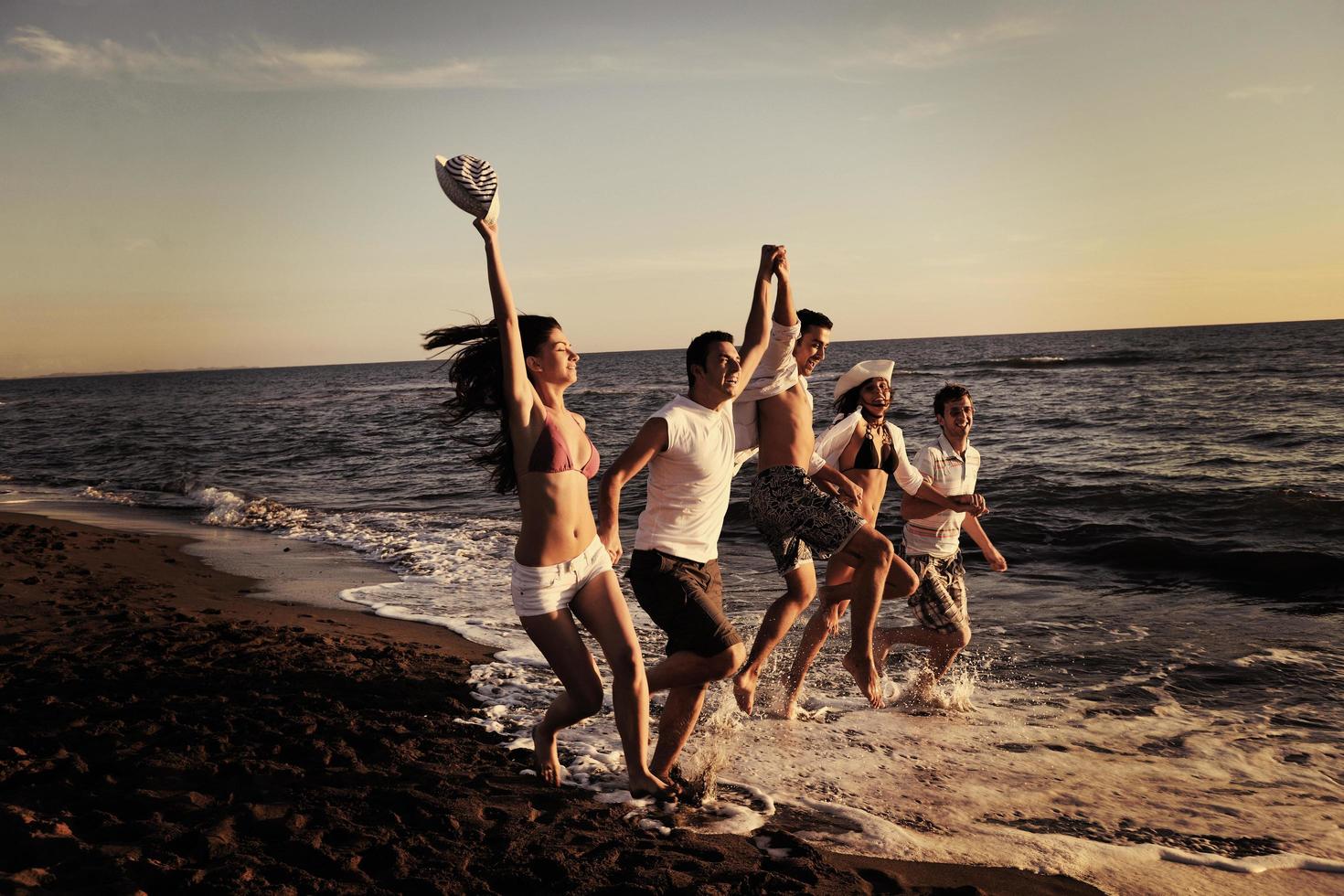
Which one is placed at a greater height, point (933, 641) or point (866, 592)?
point (866, 592)

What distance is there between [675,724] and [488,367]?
182 centimetres

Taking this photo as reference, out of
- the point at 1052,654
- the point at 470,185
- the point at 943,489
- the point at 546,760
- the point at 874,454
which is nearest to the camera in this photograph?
the point at 470,185

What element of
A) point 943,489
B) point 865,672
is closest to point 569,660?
point 865,672

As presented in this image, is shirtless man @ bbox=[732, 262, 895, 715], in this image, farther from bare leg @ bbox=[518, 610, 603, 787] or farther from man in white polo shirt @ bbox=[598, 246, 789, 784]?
bare leg @ bbox=[518, 610, 603, 787]

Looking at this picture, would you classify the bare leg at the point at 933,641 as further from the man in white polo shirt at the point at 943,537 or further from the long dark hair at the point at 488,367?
the long dark hair at the point at 488,367

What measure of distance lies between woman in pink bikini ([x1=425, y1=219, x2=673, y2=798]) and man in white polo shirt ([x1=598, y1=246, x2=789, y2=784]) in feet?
0.66

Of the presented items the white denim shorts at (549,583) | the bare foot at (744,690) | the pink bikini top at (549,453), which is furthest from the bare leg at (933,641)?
the pink bikini top at (549,453)

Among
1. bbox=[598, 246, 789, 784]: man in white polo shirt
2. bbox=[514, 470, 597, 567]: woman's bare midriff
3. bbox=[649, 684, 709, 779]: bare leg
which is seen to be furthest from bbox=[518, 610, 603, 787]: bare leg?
bbox=[649, 684, 709, 779]: bare leg

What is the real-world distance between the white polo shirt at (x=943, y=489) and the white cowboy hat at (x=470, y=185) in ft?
11.1

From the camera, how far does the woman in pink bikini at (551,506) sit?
364 cm

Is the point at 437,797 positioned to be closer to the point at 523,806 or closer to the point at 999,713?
the point at 523,806

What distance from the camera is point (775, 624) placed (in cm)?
520

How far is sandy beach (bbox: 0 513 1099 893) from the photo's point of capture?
3.26 metres

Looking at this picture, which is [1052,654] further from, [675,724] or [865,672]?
[675,724]
